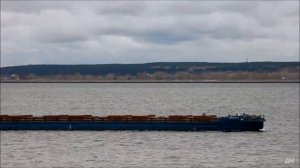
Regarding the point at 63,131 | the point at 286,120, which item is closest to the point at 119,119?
the point at 63,131

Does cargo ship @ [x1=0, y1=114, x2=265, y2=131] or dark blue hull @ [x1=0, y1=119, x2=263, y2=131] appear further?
cargo ship @ [x1=0, y1=114, x2=265, y2=131]

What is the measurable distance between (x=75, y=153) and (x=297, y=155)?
64.6 feet

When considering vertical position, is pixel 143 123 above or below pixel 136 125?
above

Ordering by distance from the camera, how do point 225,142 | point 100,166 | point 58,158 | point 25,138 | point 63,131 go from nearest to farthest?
point 100,166 → point 58,158 → point 225,142 → point 25,138 → point 63,131

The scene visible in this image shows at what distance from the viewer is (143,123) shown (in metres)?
82.1

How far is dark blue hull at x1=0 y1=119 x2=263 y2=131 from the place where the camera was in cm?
8031

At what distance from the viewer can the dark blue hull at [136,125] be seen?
80312 millimetres

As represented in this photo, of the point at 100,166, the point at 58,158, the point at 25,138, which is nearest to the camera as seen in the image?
the point at 100,166

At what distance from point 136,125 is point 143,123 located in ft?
2.85

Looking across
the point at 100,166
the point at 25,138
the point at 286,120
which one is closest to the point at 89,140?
the point at 25,138

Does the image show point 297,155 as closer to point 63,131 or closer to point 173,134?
point 173,134

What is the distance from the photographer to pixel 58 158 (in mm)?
58188

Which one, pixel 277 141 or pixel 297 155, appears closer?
pixel 297 155

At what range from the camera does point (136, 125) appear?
82.1 metres
